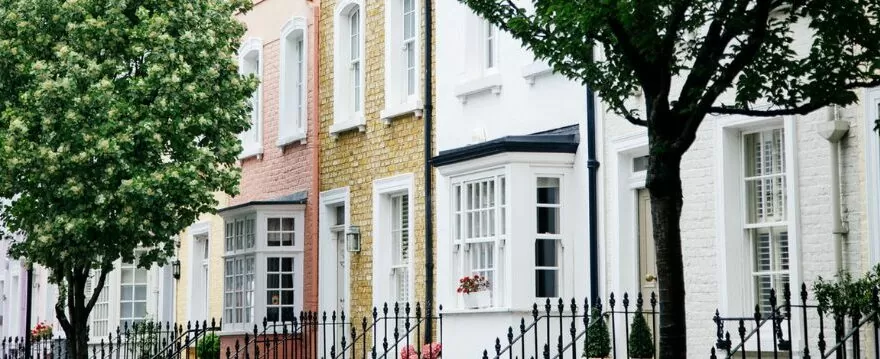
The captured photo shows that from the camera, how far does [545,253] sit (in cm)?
1884

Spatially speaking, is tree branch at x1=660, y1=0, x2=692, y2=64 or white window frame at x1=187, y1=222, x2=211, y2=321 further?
white window frame at x1=187, y1=222, x2=211, y2=321

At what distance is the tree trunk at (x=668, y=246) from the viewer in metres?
10.6

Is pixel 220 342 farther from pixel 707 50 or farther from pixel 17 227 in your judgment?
pixel 707 50

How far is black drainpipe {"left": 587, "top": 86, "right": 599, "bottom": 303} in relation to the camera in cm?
1808

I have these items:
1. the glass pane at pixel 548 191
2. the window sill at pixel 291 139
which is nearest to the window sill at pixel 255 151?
the window sill at pixel 291 139

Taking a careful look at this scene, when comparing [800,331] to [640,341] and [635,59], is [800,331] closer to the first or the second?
[640,341]

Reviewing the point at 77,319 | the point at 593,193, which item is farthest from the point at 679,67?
the point at 77,319

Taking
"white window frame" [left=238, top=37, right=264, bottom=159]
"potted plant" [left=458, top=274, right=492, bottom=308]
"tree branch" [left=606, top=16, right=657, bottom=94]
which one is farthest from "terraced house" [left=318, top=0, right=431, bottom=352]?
"tree branch" [left=606, top=16, right=657, bottom=94]

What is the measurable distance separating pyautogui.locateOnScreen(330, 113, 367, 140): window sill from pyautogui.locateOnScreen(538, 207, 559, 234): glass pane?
5.45 meters

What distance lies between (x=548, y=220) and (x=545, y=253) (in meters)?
0.38

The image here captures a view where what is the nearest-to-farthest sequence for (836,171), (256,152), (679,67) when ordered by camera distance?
(679,67)
(836,171)
(256,152)

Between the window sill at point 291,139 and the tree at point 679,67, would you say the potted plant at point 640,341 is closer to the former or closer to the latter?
the tree at point 679,67

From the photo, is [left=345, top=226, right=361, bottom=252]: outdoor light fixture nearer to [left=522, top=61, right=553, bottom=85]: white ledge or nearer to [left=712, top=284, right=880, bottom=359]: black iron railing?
[left=522, top=61, right=553, bottom=85]: white ledge

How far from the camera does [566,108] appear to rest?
18.7 meters
